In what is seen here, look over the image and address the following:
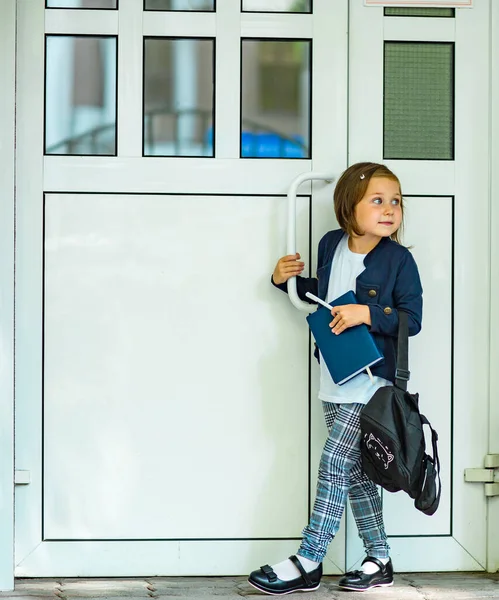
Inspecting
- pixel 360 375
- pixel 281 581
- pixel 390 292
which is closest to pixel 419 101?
pixel 390 292

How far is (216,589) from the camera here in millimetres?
3070

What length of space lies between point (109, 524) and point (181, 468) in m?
0.28

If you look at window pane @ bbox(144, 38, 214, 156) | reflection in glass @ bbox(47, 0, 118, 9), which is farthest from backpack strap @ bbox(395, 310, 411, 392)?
reflection in glass @ bbox(47, 0, 118, 9)

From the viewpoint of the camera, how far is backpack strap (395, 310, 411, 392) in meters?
2.95

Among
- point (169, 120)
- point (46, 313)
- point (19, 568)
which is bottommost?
point (19, 568)

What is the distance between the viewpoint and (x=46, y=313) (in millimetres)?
3176

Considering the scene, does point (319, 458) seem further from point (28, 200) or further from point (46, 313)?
point (28, 200)

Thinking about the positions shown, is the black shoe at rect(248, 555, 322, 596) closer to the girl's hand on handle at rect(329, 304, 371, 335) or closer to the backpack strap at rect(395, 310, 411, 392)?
the backpack strap at rect(395, 310, 411, 392)

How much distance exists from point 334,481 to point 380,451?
20 centimetres

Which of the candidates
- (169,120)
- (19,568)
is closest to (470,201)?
(169,120)

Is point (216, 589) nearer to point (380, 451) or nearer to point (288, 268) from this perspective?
point (380, 451)

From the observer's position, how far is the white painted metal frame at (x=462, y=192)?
3225 mm

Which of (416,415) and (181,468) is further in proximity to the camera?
(181,468)

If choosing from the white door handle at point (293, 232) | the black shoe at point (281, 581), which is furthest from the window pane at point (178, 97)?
the black shoe at point (281, 581)
